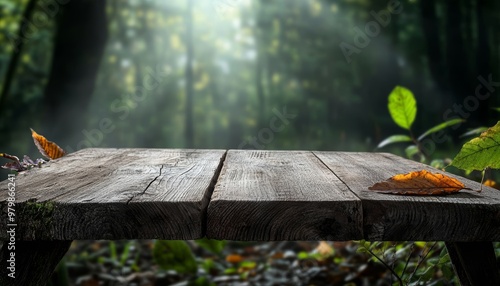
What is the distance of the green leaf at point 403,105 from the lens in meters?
1.72

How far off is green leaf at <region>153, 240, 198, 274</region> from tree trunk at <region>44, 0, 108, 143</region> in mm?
3357

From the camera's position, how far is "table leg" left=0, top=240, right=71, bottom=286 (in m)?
0.91

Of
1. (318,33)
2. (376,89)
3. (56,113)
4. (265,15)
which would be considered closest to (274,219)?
(56,113)

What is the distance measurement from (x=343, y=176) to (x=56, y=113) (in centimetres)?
459

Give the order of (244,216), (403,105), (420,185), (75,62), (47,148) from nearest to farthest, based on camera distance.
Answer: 1. (244,216)
2. (420,185)
3. (47,148)
4. (403,105)
5. (75,62)

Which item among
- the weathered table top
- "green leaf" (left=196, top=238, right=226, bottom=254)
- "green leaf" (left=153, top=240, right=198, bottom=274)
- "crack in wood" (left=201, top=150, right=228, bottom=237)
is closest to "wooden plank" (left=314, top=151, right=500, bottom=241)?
the weathered table top

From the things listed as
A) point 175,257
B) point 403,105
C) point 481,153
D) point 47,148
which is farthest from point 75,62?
point 481,153

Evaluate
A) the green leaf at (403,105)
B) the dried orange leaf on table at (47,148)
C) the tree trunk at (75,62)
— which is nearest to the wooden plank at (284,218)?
the dried orange leaf on table at (47,148)

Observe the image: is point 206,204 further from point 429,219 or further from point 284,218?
point 429,219

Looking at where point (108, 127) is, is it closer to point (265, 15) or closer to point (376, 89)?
point (265, 15)

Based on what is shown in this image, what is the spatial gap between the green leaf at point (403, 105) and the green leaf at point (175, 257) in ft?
3.26

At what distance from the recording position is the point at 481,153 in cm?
95

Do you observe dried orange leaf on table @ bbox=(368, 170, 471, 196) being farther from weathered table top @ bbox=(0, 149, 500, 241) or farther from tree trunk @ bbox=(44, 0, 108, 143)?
tree trunk @ bbox=(44, 0, 108, 143)

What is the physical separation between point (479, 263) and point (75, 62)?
193 inches
